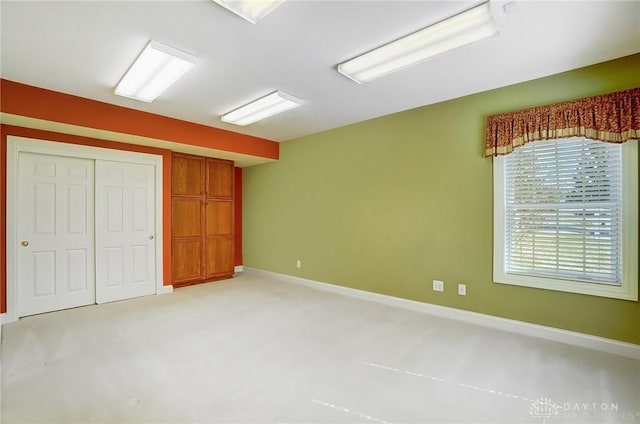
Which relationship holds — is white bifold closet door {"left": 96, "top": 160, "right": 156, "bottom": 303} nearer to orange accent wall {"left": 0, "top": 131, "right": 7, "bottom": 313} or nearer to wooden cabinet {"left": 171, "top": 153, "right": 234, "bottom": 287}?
wooden cabinet {"left": 171, "top": 153, "right": 234, "bottom": 287}

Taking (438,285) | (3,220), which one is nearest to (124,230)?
(3,220)

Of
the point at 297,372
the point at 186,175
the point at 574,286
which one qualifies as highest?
the point at 186,175

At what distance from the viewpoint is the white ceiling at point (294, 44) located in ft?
6.33

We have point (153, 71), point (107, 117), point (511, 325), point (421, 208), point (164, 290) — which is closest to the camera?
point (153, 71)

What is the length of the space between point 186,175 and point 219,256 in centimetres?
160

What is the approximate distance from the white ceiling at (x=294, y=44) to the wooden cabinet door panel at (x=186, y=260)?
2.46 meters

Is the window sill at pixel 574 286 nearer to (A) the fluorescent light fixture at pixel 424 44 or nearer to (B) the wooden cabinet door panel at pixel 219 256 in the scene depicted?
(A) the fluorescent light fixture at pixel 424 44

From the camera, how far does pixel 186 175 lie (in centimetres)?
503

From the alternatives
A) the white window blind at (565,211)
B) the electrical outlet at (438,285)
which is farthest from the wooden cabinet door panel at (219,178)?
the white window blind at (565,211)

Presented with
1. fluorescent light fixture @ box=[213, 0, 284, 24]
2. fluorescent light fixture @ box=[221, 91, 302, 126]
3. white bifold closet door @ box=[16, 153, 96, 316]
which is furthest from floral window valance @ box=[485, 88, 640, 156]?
white bifold closet door @ box=[16, 153, 96, 316]

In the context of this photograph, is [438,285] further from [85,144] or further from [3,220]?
[3,220]

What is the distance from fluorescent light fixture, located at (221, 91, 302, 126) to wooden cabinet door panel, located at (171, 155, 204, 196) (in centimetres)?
139

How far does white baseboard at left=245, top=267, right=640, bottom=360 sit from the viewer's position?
255cm

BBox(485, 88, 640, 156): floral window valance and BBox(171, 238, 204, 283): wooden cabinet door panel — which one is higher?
BBox(485, 88, 640, 156): floral window valance
